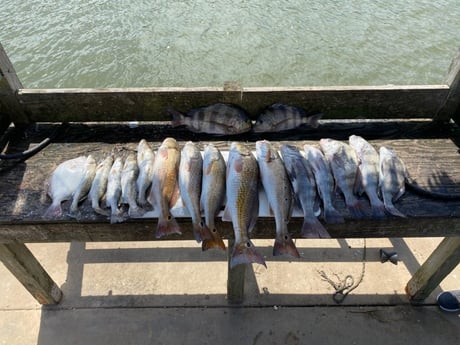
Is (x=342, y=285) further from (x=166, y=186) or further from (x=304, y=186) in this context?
(x=166, y=186)

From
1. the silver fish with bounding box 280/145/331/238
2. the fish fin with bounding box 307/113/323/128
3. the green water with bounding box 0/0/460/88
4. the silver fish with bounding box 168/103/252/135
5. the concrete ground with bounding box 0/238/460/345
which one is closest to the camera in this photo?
the silver fish with bounding box 280/145/331/238

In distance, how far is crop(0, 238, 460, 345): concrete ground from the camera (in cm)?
340

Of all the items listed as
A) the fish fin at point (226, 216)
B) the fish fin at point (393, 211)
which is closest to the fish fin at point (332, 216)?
the fish fin at point (393, 211)

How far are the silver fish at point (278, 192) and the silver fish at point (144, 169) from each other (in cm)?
88

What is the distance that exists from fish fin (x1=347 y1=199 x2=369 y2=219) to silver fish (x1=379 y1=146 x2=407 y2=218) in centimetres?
16

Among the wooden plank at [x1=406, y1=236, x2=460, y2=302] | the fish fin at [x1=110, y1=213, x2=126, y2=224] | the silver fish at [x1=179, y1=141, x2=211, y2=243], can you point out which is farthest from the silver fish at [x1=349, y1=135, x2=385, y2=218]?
the fish fin at [x1=110, y1=213, x2=126, y2=224]

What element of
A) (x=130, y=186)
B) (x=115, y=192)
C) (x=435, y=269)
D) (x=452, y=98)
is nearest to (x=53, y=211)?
(x=115, y=192)

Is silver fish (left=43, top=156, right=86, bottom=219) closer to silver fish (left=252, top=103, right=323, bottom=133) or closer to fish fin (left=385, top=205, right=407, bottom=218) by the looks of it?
silver fish (left=252, top=103, right=323, bottom=133)

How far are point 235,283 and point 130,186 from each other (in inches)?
56.6

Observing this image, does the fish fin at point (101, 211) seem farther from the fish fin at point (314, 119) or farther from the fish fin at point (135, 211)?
the fish fin at point (314, 119)

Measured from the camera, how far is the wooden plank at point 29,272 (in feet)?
9.45

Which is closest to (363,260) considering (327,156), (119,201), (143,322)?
(327,156)

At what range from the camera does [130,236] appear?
256 centimetres

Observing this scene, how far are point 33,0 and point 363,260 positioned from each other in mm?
12584
